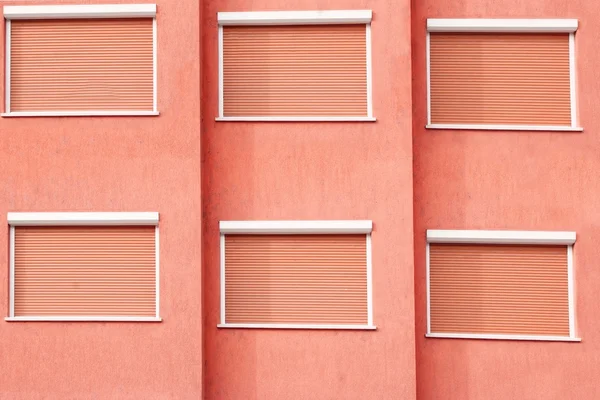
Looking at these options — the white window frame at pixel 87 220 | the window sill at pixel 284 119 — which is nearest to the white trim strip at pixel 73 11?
the window sill at pixel 284 119

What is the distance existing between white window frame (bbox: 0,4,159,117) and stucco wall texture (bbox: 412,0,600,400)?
161 inches

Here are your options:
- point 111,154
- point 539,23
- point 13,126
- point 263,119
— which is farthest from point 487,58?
point 13,126

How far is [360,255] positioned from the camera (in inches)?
518

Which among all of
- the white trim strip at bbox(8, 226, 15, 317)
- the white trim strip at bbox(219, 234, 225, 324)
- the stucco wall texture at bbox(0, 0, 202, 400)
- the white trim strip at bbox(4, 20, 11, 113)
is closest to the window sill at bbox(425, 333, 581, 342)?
the white trim strip at bbox(219, 234, 225, 324)

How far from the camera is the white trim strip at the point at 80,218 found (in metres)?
12.9

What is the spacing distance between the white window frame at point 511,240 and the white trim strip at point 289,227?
4.15 feet

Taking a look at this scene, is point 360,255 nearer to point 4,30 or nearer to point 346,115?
point 346,115

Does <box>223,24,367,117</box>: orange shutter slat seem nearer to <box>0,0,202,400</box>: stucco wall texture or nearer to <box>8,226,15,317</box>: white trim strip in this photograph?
<box>0,0,202,400</box>: stucco wall texture

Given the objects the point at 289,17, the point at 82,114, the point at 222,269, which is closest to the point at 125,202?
the point at 82,114

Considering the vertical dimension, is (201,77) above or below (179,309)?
above

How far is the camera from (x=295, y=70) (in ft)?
44.2

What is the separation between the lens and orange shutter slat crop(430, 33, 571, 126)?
13.6 meters

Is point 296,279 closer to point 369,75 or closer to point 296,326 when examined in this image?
point 296,326

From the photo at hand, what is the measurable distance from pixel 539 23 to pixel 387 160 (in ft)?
10.7
